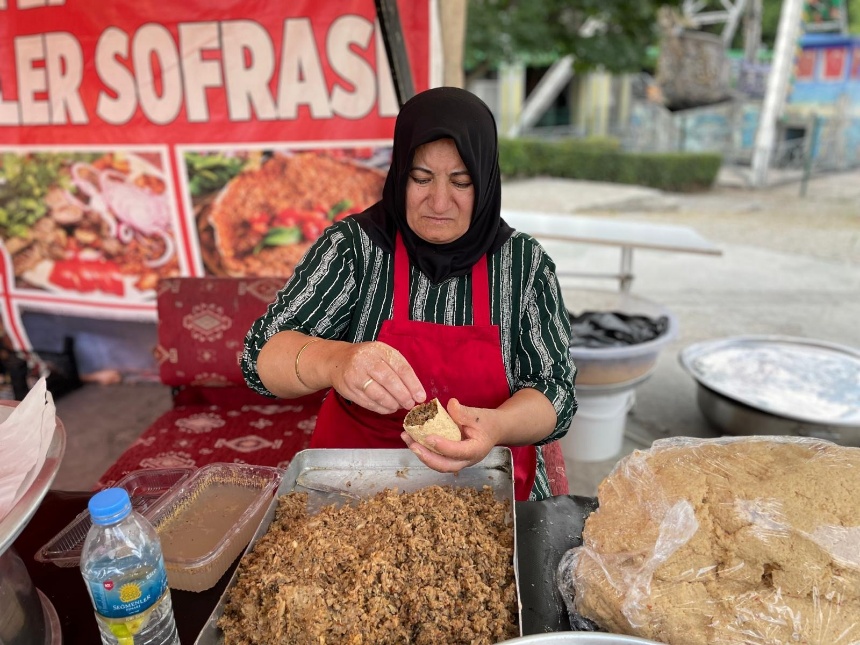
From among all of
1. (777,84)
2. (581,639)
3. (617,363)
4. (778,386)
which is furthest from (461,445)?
(777,84)

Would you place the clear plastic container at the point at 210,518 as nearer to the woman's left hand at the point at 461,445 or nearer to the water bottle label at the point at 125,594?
the water bottle label at the point at 125,594

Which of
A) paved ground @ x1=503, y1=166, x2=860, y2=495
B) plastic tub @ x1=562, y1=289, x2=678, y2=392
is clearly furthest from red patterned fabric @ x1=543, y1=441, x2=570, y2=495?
paved ground @ x1=503, y1=166, x2=860, y2=495

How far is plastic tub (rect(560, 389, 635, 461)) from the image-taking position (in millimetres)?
3295

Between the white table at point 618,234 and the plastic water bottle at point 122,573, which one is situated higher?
the plastic water bottle at point 122,573

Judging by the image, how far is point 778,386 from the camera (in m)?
3.40

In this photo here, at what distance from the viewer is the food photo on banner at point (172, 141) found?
3.21 metres

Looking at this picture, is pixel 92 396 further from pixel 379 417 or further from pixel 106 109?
pixel 379 417

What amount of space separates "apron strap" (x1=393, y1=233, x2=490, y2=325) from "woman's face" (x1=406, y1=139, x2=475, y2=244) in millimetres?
102

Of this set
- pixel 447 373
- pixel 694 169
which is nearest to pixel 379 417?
pixel 447 373

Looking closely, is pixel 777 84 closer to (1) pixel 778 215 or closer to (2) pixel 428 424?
(1) pixel 778 215

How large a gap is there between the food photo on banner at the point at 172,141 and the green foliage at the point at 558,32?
588 cm

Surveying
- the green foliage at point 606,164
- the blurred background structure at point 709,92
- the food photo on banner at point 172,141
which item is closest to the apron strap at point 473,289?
the food photo on banner at point 172,141

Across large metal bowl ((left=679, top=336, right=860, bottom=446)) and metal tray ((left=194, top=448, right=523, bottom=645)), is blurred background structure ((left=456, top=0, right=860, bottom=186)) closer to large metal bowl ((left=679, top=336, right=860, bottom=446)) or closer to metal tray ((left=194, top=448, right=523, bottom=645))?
large metal bowl ((left=679, top=336, right=860, bottom=446))

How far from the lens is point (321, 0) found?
3.10 metres
